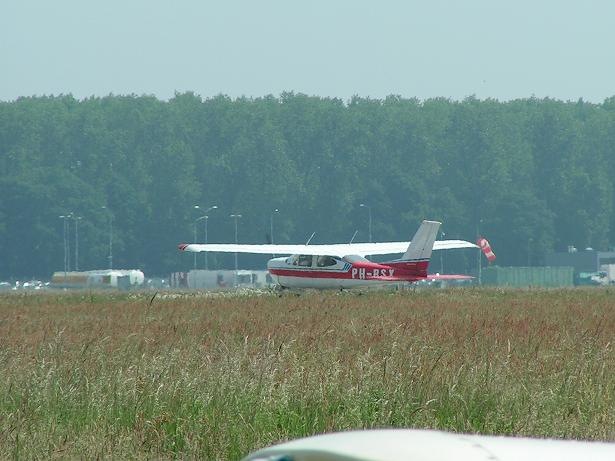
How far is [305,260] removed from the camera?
2101 inches

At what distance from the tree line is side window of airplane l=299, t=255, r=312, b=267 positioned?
84550mm

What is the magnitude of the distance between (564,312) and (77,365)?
15688 mm

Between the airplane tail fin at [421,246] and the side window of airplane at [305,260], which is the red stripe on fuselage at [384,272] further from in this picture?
the side window of airplane at [305,260]

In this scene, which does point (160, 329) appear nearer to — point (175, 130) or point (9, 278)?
point (9, 278)

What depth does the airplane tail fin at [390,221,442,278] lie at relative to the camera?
5141 cm

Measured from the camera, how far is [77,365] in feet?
43.9

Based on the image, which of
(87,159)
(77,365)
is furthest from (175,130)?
(77,365)

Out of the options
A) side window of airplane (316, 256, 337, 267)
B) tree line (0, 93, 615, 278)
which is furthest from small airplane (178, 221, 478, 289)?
tree line (0, 93, 615, 278)

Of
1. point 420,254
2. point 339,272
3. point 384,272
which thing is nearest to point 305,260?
point 339,272

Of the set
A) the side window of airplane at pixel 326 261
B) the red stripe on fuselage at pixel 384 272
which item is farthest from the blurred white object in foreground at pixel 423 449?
the side window of airplane at pixel 326 261

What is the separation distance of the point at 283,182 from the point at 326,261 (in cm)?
9200

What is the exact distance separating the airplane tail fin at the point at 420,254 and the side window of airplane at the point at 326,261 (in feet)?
7.21

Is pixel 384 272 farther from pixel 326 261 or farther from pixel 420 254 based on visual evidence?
pixel 326 261

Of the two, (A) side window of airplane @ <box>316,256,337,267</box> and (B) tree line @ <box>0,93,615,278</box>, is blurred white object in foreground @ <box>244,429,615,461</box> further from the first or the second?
(B) tree line @ <box>0,93,615,278</box>
